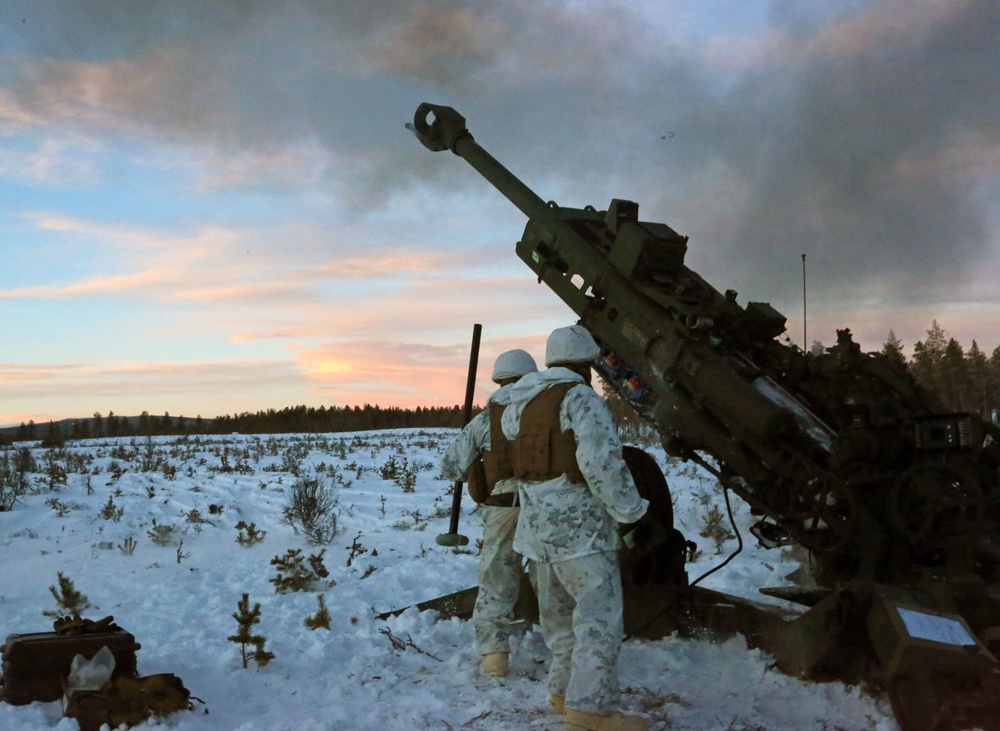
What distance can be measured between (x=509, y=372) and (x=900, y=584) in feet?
8.59

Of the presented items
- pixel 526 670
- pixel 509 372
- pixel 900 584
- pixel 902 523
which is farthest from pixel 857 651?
pixel 509 372

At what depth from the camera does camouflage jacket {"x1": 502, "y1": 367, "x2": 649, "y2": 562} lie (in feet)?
14.0

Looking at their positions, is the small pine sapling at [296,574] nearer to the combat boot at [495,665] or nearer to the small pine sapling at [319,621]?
the small pine sapling at [319,621]

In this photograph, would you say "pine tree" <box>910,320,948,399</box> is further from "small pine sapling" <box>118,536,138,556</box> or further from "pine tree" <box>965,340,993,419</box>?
"small pine sapling" <box>118,536,138,556</box>

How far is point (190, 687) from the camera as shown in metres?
4.63

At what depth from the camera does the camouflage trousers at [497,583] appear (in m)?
5.15

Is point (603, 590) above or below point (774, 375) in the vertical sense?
below

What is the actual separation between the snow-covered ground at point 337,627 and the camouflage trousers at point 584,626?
268mm

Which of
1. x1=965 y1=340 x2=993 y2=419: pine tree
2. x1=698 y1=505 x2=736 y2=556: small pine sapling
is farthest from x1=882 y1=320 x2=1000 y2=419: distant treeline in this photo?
x1=698 y1=505 x2=736 y2=556: small pine sapling

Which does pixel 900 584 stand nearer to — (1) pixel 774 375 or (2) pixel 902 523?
(2) pixel 902 523

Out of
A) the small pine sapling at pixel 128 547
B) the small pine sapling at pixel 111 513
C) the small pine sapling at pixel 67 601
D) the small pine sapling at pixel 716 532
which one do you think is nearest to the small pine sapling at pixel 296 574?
the small pine sapling at pixel 67 601

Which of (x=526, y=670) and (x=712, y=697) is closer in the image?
(x=712, y=697)

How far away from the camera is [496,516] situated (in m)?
5.45

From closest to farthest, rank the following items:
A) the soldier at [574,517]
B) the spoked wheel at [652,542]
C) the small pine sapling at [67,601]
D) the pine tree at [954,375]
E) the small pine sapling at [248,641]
Result: the soldier at [574,517]
the small pine sapling at [248,641]
the small pine sapling at [67,601]
the spoked wheel at [652,542]
the pine tree at [954,375]
